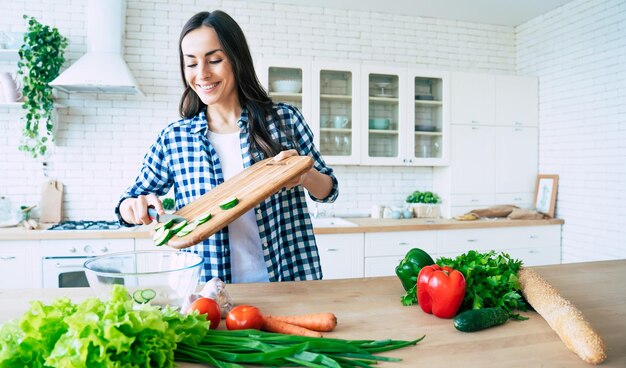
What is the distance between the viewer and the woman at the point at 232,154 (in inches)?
67.5

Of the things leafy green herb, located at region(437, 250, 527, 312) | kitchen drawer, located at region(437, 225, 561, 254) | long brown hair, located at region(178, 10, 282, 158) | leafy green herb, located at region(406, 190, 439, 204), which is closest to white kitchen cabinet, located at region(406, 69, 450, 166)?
leafy green herb, located at region(406, 190, 439, 204)

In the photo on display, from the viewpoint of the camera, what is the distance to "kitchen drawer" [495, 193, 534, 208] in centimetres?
461

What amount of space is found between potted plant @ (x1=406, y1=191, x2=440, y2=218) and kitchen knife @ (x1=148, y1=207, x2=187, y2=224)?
3.35m

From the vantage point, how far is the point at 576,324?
112 centimetres

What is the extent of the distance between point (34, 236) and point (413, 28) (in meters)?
3.85

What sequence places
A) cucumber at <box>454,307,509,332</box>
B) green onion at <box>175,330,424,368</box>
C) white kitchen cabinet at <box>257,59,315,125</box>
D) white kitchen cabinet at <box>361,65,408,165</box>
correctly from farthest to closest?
white kitchen cabinet at <box>361,65,408,165</box>, white kitchen cabinet at <box>257,59,315,125</box>, cucumber at <box>454,307,509,332</box>, green onion at <box>175,330,424,368</box>

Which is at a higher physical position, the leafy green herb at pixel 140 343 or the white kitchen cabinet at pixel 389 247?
the leafy green herb at pixel 140 343

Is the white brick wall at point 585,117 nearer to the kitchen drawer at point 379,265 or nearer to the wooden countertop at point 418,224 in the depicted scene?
the wooden countertop at point 418,224

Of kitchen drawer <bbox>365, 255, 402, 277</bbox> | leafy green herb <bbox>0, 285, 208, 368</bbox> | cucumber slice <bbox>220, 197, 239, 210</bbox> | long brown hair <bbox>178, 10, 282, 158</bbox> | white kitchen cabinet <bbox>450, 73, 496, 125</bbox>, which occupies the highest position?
white kitchen cabinet <bbox>450, 73, 496, 125</bbox>

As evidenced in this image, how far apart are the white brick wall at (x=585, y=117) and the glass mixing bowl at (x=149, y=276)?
12.7 feet

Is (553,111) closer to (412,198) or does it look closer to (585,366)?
(412,198)

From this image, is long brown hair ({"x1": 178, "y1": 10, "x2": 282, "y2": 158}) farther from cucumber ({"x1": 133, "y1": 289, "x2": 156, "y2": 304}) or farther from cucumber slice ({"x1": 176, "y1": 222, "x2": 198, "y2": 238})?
cucumber ({"x1": 133, "y1": 289, "x2": 156, "y2": 304})

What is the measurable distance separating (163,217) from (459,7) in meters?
3.93

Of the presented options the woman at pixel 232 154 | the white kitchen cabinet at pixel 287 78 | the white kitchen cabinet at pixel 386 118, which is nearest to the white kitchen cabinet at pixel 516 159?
the white kitchen cabinet at pixel 386 118
